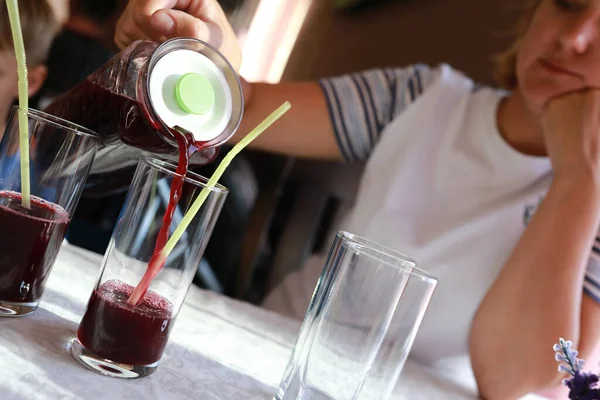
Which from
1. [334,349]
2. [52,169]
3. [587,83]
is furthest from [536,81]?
[52,169]

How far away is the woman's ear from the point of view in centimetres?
88

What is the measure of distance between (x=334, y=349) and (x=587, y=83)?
680mm

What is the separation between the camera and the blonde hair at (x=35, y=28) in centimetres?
79

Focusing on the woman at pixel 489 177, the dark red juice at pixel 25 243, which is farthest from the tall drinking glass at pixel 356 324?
the woman at pixel 489 177

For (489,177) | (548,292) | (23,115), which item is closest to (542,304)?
(548,292)

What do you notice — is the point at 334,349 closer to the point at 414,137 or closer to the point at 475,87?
the point at 414,137

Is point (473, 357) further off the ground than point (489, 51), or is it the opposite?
point (489, 51)

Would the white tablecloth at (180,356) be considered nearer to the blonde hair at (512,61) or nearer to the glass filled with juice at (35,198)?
the glass filled with juice at (35,198)

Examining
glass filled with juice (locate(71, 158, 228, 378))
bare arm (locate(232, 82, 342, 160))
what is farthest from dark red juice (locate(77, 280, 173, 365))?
bare arm (locate(232, 82, 342, 160))

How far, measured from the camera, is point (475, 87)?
1201mm

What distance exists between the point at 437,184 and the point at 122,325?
2.62 feet

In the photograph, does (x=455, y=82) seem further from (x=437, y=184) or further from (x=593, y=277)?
(x=593, y=277)

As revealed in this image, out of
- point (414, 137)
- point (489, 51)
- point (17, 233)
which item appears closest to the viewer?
point (17, 233)

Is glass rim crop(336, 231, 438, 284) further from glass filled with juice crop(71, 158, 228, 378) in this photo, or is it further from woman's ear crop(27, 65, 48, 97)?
woman's ear crop(27, 65, 48, 97)
